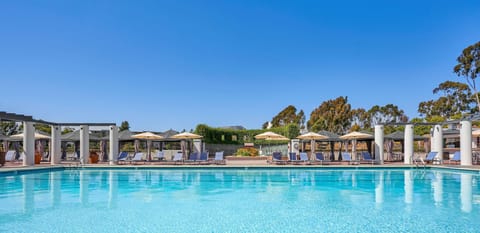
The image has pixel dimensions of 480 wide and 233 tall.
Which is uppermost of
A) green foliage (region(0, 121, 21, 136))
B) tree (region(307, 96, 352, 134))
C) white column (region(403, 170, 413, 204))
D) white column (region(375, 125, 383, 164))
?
tree (region(307, 96, 352, 134))

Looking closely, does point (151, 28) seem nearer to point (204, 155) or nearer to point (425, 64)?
point (204, 155)

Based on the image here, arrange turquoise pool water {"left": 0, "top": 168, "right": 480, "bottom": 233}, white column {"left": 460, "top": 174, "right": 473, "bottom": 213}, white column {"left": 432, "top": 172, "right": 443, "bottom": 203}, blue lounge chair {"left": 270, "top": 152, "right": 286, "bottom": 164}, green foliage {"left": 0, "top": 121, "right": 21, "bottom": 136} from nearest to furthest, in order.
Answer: turquoise pool water {"left": 0, "top": 168, "right": 480, "bottom": 233}, white column {"left": 460, "top": 174, "right": 473, "bottom": 213}, white column {"left": 432, "top": 172, "right": 443, "bottom": 203}, blue lounge chair {"left": 270, "top": 152, "right": 286, "bottom": 164}, green foliage {"left": 0, "top": 121, "right": 21, "bottom": 136}

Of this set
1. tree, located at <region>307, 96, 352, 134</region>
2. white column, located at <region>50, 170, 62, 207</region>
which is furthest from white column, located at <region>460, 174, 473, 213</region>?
tree, located at <region>307, 96, 352, 134</region>

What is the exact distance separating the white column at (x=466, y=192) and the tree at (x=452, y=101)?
2765cm

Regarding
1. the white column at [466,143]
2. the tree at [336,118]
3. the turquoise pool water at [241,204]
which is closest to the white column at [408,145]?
the white column at [466,143]

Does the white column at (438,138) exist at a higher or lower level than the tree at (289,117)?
lower

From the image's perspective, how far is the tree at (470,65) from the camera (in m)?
29.3

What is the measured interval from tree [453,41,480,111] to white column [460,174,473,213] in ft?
70.1

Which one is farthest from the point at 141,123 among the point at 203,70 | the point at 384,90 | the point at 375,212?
the point at 375,212

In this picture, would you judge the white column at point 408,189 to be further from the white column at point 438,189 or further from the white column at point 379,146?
the white column at point 379,146

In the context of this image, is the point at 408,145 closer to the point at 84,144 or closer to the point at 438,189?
the point at 438,189

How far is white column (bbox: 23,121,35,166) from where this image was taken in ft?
51.9

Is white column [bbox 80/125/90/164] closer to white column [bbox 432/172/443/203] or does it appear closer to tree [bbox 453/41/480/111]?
white column [bbox 432/172/443/203]

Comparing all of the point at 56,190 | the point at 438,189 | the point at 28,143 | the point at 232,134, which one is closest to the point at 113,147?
the point at 28,143
